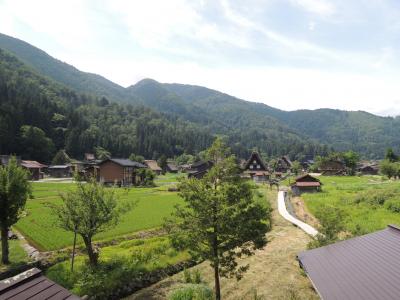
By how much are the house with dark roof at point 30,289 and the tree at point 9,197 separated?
→ 14524 millimetres

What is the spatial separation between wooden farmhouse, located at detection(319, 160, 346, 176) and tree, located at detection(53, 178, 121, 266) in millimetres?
109226

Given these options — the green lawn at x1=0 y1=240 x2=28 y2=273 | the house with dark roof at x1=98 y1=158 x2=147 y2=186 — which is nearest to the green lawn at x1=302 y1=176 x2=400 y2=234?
the green lawn at x1=0 y1=240 x2=28 y2=273

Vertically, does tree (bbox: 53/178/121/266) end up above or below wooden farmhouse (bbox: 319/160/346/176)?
above

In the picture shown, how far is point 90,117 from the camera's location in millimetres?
195250

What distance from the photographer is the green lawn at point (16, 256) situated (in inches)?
771

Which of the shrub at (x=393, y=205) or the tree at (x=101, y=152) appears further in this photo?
the tree at (x=101, y=152)

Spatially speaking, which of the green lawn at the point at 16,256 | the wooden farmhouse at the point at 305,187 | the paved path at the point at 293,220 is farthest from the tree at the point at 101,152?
the green lawn at the point at 16,256

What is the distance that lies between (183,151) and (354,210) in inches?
6279

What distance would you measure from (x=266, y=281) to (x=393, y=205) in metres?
25.0

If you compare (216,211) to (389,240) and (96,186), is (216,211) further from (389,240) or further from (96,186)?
(96,186)

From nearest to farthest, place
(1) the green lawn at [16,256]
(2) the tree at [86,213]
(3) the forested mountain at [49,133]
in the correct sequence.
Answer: (1) the green lawn at [16,256] < (2) the tree at [86,213] < (3) the forested mountain at [49,133]

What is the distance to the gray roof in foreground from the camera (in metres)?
9.73

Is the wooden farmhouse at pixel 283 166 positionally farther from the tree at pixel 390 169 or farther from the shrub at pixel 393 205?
the shrub at pixel 393 205

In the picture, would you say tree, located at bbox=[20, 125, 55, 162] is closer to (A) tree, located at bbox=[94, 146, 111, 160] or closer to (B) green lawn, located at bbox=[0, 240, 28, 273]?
(A) tree, located at bbox=[94, 146, 111, 160]
